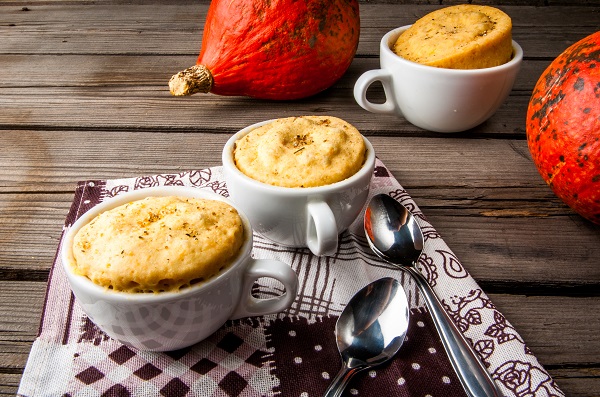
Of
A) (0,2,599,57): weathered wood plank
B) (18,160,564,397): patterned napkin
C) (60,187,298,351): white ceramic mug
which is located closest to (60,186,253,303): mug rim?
(60,187,298,351): white ceramic mug

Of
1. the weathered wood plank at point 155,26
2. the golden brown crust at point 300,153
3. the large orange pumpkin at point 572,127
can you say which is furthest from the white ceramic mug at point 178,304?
the weathered wood plank at point 155,26

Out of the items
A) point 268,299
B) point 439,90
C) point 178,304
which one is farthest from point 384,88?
point 178,304

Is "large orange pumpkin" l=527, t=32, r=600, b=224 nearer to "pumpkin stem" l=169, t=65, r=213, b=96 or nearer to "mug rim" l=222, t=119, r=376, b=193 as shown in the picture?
"mug rim" l=222, t=119, r=376, b=193

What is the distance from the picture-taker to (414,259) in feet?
2.52

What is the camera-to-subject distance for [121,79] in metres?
1.35

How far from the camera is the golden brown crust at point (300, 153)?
2.43ft

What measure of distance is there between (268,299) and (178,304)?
0.13m

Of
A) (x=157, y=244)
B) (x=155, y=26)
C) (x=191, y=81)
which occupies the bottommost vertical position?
(x=155, y=26)

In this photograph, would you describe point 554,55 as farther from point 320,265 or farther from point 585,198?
point 320,265

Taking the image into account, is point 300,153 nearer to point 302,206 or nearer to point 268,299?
point 302,206

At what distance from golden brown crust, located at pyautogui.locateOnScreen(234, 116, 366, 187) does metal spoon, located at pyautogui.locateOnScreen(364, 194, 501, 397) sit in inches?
3.5

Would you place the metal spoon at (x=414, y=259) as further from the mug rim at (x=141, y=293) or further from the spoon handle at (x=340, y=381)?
the mug rim at (x=141, y=293)

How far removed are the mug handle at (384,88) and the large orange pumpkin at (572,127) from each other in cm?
32

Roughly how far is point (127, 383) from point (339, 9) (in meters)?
0.83
